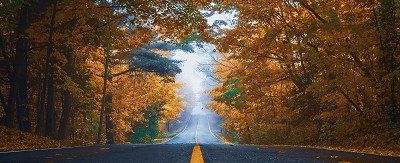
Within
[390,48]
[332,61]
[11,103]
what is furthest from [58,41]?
[390,48]

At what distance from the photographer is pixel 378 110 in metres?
13.4

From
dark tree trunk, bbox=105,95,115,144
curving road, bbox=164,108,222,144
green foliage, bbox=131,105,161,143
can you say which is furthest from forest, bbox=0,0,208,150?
curving road, bbox=164,108,222,144

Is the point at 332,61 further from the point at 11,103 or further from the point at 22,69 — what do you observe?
the point at 11,103

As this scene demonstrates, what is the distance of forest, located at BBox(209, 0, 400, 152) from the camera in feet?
38.8

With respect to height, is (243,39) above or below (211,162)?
above

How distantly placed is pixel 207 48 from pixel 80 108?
9.86m

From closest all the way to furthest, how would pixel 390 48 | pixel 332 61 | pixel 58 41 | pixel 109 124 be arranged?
pixel 390 48, pixel 332 61, pixel 58 41, pixel 109 124

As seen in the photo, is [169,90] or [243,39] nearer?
[243,39]

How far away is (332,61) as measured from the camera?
13.5 meters

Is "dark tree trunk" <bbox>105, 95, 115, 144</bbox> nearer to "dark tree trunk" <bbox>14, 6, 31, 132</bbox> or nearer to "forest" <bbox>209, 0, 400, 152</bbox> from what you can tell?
"forest" <bbox>209, 0, 400, 152</bbox>

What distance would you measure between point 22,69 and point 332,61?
11.9 meters

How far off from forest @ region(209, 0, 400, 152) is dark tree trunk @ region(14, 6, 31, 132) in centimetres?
789

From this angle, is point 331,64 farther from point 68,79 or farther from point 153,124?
point 153,124

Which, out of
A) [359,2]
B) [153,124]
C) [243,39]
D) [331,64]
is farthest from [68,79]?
[153,124]
